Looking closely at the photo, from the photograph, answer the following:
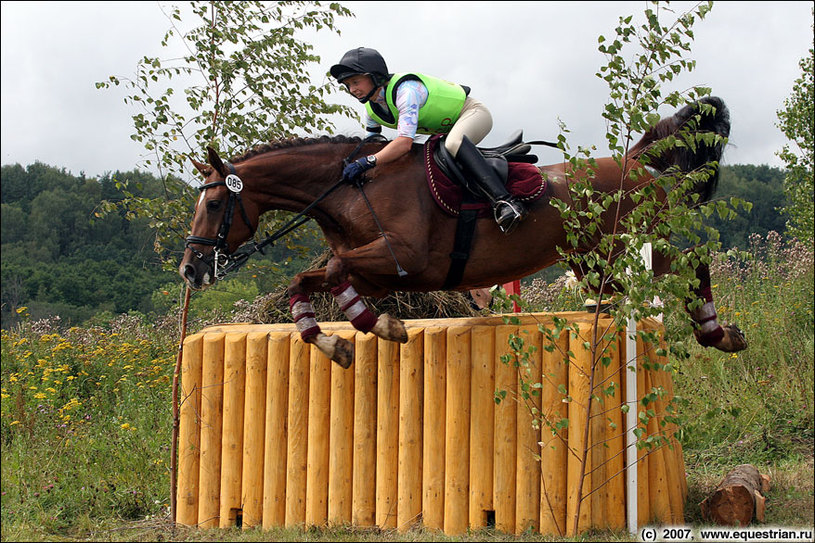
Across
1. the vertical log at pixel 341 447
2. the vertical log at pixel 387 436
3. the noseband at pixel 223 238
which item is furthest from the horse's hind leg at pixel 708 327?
the noseband at pixel 223 238

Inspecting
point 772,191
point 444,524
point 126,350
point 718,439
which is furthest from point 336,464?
point 772,191

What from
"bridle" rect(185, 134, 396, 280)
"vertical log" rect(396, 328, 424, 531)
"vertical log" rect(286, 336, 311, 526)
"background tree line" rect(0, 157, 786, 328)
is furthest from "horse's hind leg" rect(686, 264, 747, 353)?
"background tree line" rect(0, 157, 786, 328)

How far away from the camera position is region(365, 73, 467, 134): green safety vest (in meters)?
4.94

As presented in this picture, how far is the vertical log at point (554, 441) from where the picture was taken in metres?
4.59

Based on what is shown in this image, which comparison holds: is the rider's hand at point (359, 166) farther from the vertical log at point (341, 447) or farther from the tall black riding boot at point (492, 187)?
the vertical log at point (341, 447)

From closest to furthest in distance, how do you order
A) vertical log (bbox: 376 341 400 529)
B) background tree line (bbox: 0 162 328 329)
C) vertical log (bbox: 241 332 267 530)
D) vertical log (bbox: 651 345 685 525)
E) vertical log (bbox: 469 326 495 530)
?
vertical log (bbox: 469 326 495 530), vertical log (bbox: 651 345 685 525), vertical log (bbox: 376 341 400 529), vertical log (bbox: 241 332 267 530), background tree line (bbox: 0 162 328 329)

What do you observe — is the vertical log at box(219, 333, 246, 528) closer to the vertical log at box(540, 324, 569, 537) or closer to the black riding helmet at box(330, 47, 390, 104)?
the black riding helmet at box(330, 47, 390, 104)

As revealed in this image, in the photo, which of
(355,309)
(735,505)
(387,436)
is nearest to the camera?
(355,309)

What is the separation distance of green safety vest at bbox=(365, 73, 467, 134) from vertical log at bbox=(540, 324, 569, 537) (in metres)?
1.68

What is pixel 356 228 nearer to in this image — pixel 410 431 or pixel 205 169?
pixel 205 169

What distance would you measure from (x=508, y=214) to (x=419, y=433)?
5.32ft

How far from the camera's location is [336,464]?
203 inches

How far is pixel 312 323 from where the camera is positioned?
184 inches

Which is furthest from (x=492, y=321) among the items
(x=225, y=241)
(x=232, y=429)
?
(x=232, y=429)
